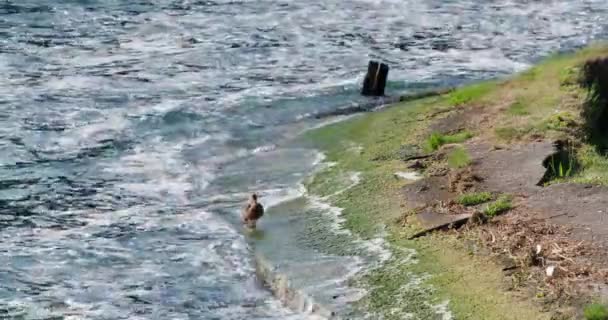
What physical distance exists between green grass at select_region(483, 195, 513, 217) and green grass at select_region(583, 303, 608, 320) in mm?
2265

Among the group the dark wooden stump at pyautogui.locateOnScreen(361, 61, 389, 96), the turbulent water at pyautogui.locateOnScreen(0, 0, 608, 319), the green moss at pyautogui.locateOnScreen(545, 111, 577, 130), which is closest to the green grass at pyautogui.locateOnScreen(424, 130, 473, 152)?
the green moss at pyautogui.locateOnScreen(545, 111, 577, 130)

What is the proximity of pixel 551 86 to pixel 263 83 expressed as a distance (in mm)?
6198

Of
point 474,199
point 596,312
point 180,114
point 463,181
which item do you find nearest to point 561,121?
point 463,181

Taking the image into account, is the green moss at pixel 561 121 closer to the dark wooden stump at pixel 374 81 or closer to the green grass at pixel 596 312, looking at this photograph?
the green grass at pixel 596 312

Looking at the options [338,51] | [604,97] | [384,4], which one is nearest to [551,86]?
[604,97]

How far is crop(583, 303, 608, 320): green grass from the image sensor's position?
856 centimetres

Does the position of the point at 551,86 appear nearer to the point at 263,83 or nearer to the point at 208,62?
the point at 263,83

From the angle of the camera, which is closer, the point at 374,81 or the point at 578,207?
the point at 578,207

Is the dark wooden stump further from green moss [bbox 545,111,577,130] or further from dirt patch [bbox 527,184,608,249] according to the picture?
dirt patch [bbox 527,184,608,249]

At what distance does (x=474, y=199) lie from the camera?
11.4m

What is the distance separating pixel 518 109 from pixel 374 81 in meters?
4.39

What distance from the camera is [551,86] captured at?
1499 centimetres

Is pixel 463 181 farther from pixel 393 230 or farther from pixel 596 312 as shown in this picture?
pixel 596 312

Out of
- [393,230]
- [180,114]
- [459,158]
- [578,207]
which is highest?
[578,207]
